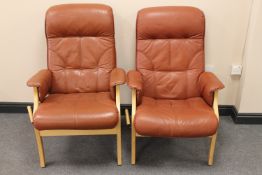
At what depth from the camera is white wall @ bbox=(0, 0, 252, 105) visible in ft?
7.23

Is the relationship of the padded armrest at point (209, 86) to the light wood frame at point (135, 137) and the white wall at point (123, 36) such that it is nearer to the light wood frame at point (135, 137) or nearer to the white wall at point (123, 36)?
the light wood frame at point (135, 137)

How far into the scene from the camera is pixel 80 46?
2.13 metres

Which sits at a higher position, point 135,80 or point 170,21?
point 170,21

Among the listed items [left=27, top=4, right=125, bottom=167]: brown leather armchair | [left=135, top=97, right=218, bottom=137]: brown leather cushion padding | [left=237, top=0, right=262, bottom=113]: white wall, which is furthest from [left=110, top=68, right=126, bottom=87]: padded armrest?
[left=237, top=0, right=262, bottom=113]: white wall

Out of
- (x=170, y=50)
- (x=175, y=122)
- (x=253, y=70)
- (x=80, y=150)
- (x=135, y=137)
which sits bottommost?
(x=80, y=150)

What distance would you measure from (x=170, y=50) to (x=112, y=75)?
1.73ft

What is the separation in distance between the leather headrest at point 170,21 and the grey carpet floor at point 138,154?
0.90 metres

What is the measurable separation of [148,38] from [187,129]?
82 centimetres

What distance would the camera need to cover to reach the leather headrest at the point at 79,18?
6.66ft

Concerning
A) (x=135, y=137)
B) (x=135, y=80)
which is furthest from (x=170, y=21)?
(x=135, y=137)

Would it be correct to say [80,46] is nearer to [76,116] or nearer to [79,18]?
[79,18]

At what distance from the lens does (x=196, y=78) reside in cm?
212

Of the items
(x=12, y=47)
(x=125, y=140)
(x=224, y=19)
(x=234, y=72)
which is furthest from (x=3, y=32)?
(x=234, y=72)

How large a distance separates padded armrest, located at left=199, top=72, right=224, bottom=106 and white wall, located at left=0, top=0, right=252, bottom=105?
0.45m
